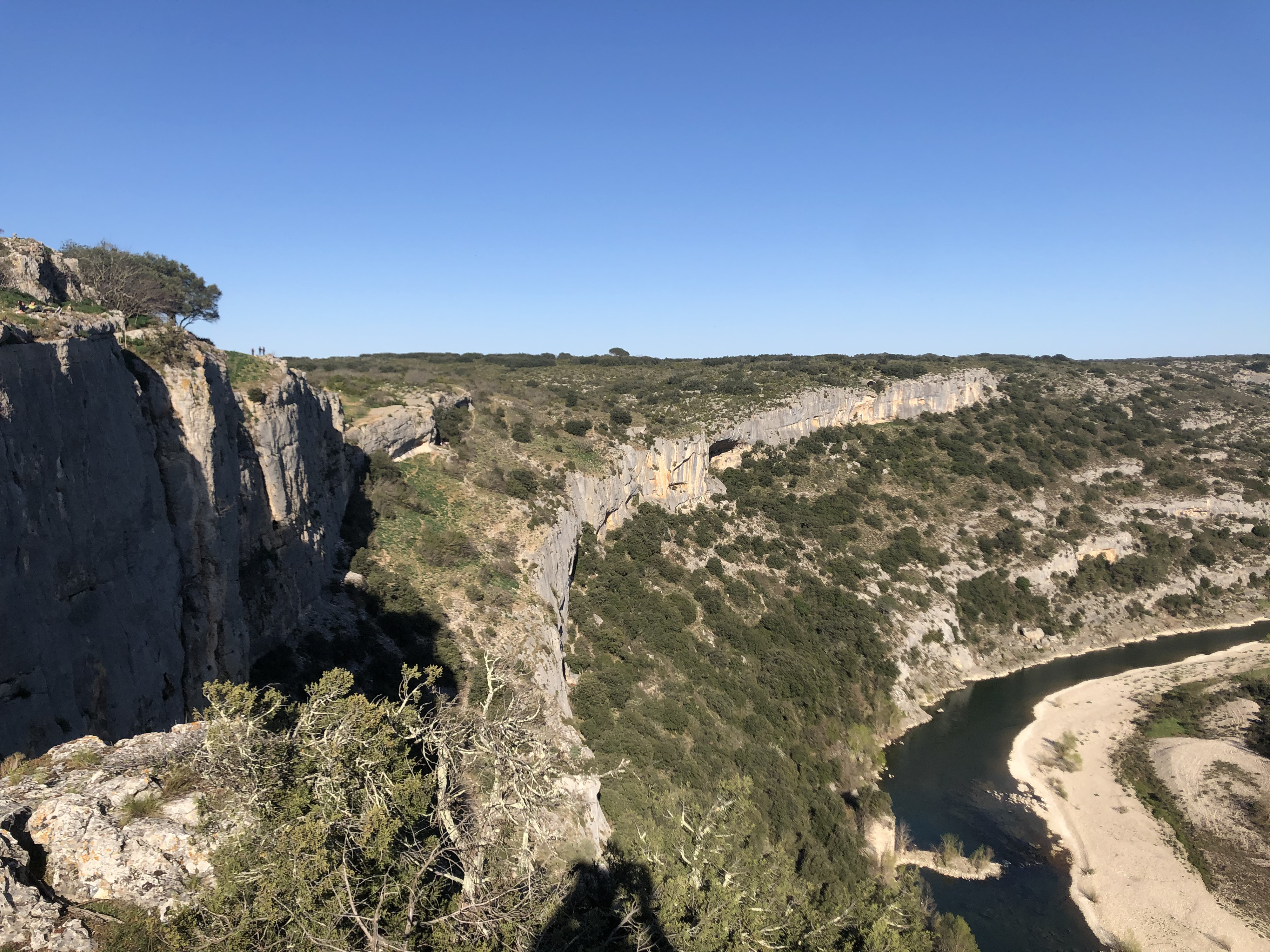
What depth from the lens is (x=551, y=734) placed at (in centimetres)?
2230

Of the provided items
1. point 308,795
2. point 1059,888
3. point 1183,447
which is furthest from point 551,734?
point 1183,447

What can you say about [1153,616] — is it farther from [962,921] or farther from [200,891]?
[200,891]

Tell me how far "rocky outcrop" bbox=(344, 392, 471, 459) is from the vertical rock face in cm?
1165

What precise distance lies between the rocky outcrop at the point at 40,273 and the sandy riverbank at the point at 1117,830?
43.3 m

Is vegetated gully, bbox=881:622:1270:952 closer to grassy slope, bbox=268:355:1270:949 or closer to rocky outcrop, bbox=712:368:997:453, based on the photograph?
grassy slope, bbox=268:355:1270:949

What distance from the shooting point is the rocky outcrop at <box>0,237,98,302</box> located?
50.8 feet

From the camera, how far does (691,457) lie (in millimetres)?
48812

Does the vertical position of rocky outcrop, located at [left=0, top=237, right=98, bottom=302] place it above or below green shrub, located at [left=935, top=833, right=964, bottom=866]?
above

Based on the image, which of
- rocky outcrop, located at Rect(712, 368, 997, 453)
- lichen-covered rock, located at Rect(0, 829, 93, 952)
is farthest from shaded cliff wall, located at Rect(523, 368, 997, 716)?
lichen-covered rock, located at Rect(0, 829, 93, 952)

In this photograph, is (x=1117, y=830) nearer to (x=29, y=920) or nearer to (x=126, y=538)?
(x=29, y=920)

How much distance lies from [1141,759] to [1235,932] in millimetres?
12920

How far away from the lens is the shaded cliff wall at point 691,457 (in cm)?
3275

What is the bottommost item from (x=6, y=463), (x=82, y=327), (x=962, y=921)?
(x=962, y=921)

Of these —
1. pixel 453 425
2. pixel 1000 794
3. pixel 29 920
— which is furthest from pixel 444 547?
pixel 1000 794
